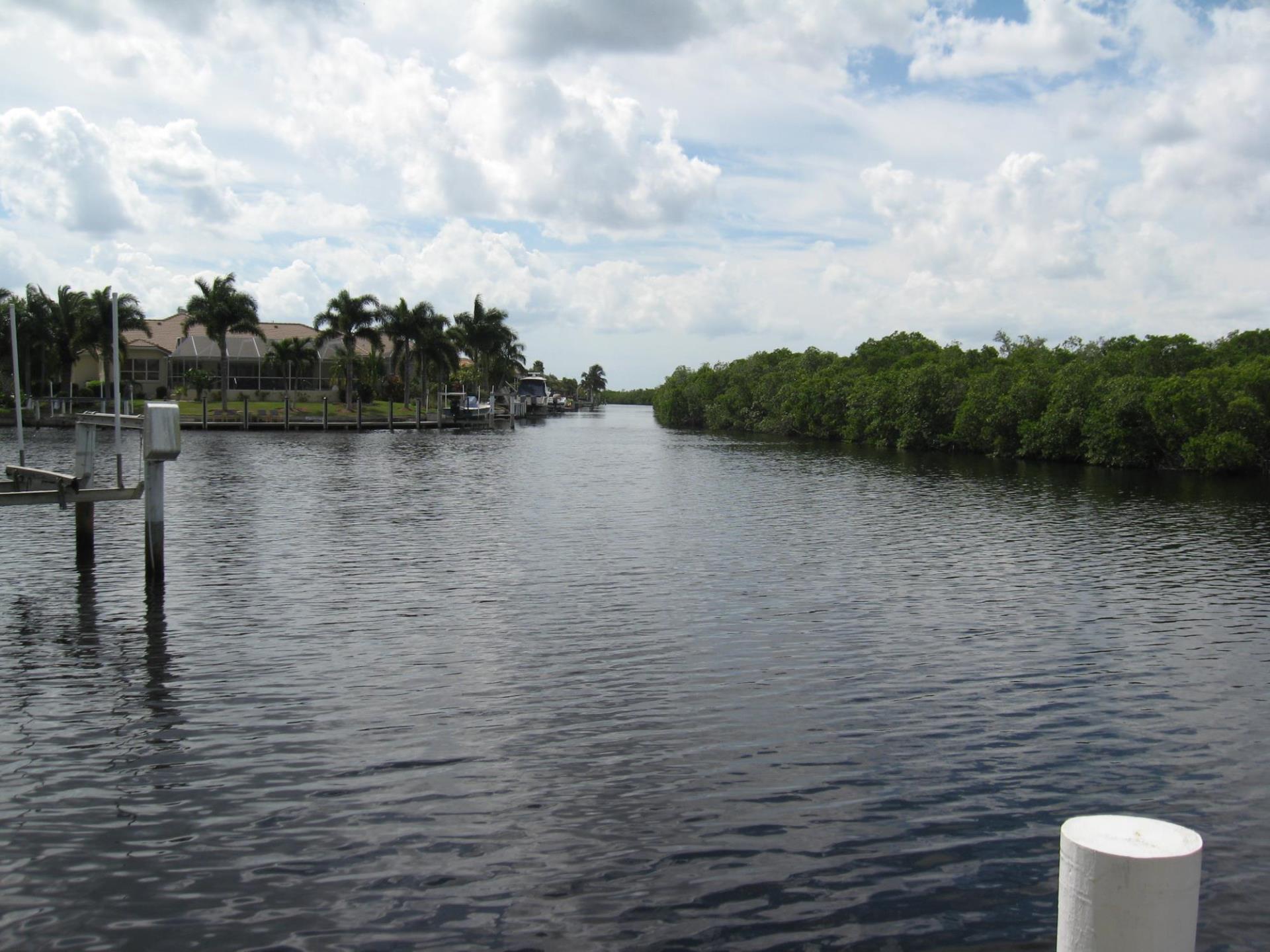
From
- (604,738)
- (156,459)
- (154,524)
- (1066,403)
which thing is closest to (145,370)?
(1066,403)

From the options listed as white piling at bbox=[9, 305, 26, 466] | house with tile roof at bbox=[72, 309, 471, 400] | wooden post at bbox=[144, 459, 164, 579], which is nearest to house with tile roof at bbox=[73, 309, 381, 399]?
house with tile roof at bbox=[72, 309, 471, 400]

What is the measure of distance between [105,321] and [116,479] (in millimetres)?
81391

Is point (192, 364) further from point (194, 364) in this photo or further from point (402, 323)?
point (402, 323)

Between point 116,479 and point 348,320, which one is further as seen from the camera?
point 348,320

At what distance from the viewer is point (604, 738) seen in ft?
40.3

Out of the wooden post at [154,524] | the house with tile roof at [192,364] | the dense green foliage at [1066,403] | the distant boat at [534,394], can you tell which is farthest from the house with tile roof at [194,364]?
the wooden post at [154,524]

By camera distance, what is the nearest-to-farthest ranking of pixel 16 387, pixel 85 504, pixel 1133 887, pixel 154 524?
1. pixel 1133 887
2. pixel 154 524
3. pixel 85 504
4. pixel 16 387

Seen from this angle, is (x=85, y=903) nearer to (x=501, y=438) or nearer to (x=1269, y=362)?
(x=1269, y=362)

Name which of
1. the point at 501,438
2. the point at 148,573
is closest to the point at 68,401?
the point at 501,438

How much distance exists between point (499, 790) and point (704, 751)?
8.01ft

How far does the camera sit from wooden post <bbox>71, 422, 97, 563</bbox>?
21938 mm

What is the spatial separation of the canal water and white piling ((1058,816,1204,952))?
3.55 metres

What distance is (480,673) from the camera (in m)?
14.9

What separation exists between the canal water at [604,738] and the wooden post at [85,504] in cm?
49
